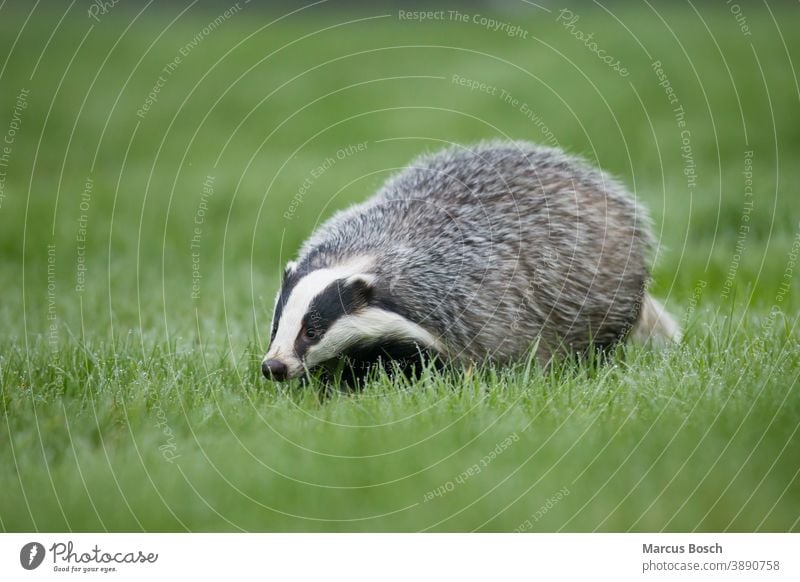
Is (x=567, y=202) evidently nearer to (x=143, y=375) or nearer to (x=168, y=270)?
(x=143, y=375)

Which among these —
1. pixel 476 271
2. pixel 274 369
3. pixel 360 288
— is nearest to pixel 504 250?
pixel 476 271

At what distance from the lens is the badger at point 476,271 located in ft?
12.4

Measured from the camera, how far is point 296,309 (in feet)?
12.1

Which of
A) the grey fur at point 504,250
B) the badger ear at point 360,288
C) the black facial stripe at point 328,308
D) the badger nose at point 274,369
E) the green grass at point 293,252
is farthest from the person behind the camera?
the grey fur at point 504,250

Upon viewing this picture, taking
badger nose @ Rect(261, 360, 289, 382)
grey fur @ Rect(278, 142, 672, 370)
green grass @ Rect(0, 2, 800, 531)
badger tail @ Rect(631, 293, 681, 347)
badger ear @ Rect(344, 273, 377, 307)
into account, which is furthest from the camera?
badger tail @ Rect(631, 293, 681, 347)

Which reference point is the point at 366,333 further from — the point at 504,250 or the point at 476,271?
the point at 504,250

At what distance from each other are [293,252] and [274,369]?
3.00 meters

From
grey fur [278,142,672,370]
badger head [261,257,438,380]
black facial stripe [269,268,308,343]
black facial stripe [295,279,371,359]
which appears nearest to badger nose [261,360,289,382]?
badger head [261,257,438,380]

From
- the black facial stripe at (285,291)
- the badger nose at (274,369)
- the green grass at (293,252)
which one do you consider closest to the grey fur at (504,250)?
the black facial stripe at (285,291)

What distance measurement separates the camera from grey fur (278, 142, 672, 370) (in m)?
4.06

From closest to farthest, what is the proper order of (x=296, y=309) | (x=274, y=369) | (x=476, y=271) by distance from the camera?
(x=274, y=369) → (x=296, y=309) → (x=476, y=271)

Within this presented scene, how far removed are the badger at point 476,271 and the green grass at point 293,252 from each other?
7.9 inches

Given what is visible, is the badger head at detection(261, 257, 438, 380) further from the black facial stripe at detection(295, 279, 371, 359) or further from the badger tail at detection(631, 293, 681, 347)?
the badger tail at detection(631, 293, 681, 347)

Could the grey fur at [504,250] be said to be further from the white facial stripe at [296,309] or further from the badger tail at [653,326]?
the white facial stripe at [296,309]
